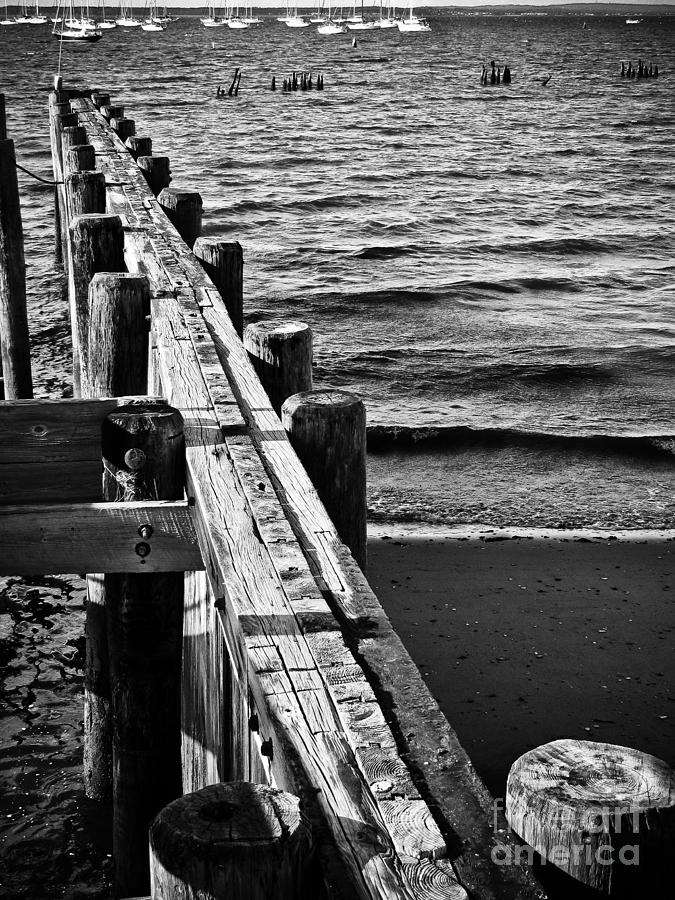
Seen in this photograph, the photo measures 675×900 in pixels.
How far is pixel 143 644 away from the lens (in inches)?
123

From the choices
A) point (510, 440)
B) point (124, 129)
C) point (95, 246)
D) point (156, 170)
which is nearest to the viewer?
point (95, 246)

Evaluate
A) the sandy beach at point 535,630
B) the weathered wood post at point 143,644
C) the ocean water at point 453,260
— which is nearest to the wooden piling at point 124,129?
the ocean water at point 453,260

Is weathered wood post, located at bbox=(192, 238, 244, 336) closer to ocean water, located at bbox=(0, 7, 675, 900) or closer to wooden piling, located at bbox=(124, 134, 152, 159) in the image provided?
ocean water, located at bbox=(0, 7, 675, 900)

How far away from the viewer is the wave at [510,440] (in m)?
9.60

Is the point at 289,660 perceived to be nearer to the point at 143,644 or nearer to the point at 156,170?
the point at 143,644

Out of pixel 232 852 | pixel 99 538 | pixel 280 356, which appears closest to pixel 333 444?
pixel 99 538

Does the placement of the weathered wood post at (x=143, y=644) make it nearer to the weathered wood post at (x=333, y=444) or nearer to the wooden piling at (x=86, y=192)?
the weathered wood post at (x=333, y=444)

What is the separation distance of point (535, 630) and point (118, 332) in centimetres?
337

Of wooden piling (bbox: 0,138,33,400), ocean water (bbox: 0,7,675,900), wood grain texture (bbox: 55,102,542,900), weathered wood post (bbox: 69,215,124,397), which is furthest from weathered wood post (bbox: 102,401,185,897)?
wooden piling (bbox: 0,138,33,400)

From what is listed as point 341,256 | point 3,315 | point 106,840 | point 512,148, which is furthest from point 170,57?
point 106,840

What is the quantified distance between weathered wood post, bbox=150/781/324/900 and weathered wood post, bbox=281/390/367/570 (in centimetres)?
156

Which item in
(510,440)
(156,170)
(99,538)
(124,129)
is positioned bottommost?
(510,440)

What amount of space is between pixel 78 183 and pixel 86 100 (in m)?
10.1

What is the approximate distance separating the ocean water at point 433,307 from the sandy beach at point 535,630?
64 centimetres
